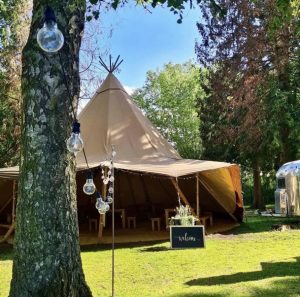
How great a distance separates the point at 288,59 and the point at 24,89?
12.3 metres

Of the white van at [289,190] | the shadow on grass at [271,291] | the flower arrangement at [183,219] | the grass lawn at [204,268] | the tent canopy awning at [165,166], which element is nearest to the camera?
the shadow on grass at [271,291]

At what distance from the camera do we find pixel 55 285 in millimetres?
4062

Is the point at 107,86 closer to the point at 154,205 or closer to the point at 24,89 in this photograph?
the point at 154,205

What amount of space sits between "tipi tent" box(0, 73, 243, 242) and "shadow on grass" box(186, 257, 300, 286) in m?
3.60

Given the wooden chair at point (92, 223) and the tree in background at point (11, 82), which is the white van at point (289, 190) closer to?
the wooden chair at point (92, 223)

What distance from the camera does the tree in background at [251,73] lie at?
15.1 metres

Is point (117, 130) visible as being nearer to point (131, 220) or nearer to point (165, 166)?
point (165, 166)

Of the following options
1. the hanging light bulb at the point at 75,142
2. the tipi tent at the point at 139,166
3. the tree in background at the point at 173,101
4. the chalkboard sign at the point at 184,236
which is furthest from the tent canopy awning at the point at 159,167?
the tree in background at the point at 173,101

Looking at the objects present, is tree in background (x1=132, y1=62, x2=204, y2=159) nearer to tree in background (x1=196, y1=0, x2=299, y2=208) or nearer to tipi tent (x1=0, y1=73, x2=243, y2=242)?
tree in background (x1=196, y1=0, x2=299, y2=208)

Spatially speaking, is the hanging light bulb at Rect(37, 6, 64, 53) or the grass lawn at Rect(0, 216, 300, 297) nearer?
the hanging light bulb at Rect(37, 6, 64, 53)

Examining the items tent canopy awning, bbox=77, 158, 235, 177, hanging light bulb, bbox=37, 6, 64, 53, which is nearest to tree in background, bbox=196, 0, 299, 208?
tent canopy awning, bbox=77, 158, 235, 177

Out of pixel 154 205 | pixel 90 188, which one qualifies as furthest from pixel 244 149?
pixel 90 188

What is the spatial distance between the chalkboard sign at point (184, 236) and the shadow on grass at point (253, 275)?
1599 millimetres

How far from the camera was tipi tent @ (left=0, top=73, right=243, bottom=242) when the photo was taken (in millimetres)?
10773
